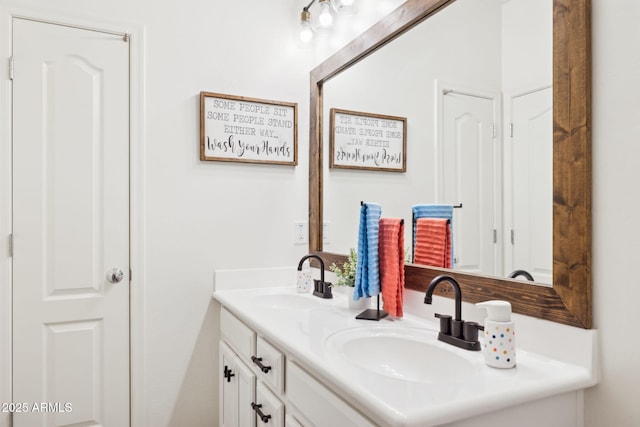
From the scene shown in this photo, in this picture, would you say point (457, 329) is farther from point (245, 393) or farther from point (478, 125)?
point (245, 393)

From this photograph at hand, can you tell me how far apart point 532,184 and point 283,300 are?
48.4 inches

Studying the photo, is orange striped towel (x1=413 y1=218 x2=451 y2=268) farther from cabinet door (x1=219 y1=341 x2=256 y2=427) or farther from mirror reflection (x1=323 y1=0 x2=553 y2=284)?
cabinet door (x1=219 y1=341 x2=256 y2=427)

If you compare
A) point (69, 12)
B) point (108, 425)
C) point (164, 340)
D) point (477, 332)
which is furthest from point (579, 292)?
point (69, 12)

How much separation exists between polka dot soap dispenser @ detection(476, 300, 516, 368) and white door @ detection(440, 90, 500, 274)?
255 millimetres

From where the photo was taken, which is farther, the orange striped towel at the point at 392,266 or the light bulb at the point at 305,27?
the light bulb at the point at 305,27

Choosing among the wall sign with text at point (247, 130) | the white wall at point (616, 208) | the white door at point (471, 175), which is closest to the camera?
the white wall at point (616, 208)

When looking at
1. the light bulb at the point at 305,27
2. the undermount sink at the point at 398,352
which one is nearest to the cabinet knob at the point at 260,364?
the undermount sink at the point at 398,352

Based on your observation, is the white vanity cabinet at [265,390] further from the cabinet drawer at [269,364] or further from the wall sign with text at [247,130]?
the wall sign with text at [247,130]

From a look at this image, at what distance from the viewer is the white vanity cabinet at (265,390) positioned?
104 centimetres

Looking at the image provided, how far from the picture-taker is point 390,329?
1336mm

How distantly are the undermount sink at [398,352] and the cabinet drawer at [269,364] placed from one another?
20cm

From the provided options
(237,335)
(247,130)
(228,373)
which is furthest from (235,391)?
(247,130)

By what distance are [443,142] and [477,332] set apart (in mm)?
673

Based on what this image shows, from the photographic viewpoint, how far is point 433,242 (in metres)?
1.48
